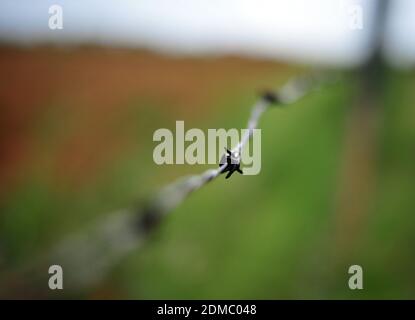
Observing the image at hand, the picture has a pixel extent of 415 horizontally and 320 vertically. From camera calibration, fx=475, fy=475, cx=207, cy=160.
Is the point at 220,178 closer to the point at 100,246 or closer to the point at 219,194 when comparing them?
the point at 219,194

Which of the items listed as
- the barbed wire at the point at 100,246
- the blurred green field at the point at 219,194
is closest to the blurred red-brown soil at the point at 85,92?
the blurred green field at the point at 219,194

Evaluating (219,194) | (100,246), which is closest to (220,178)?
(219,194)

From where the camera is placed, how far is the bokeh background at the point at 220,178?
1215mm

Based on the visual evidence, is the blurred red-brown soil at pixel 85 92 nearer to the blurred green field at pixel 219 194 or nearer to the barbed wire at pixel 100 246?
the blurred green field at pixel 219 194

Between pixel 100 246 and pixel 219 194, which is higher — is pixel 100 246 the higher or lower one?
the lower one

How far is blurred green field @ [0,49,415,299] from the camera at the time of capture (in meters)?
1.21

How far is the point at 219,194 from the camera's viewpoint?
137 cm

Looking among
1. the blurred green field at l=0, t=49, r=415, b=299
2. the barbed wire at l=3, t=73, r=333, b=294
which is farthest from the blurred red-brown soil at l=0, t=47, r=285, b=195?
the barbed wire at l=3, t=73, r=333, b=294

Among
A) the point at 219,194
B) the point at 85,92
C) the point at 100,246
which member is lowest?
the point at 100,246

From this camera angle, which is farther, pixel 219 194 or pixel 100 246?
pixel 219 194

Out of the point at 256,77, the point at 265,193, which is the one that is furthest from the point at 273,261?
the point at 256,77

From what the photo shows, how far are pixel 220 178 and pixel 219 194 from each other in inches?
1.8

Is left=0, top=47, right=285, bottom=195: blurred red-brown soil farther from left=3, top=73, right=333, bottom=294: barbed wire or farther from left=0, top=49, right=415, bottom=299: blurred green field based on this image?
left=3, top=73, right=333, bottom=294: barbed wire

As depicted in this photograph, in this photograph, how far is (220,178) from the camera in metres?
1.37
